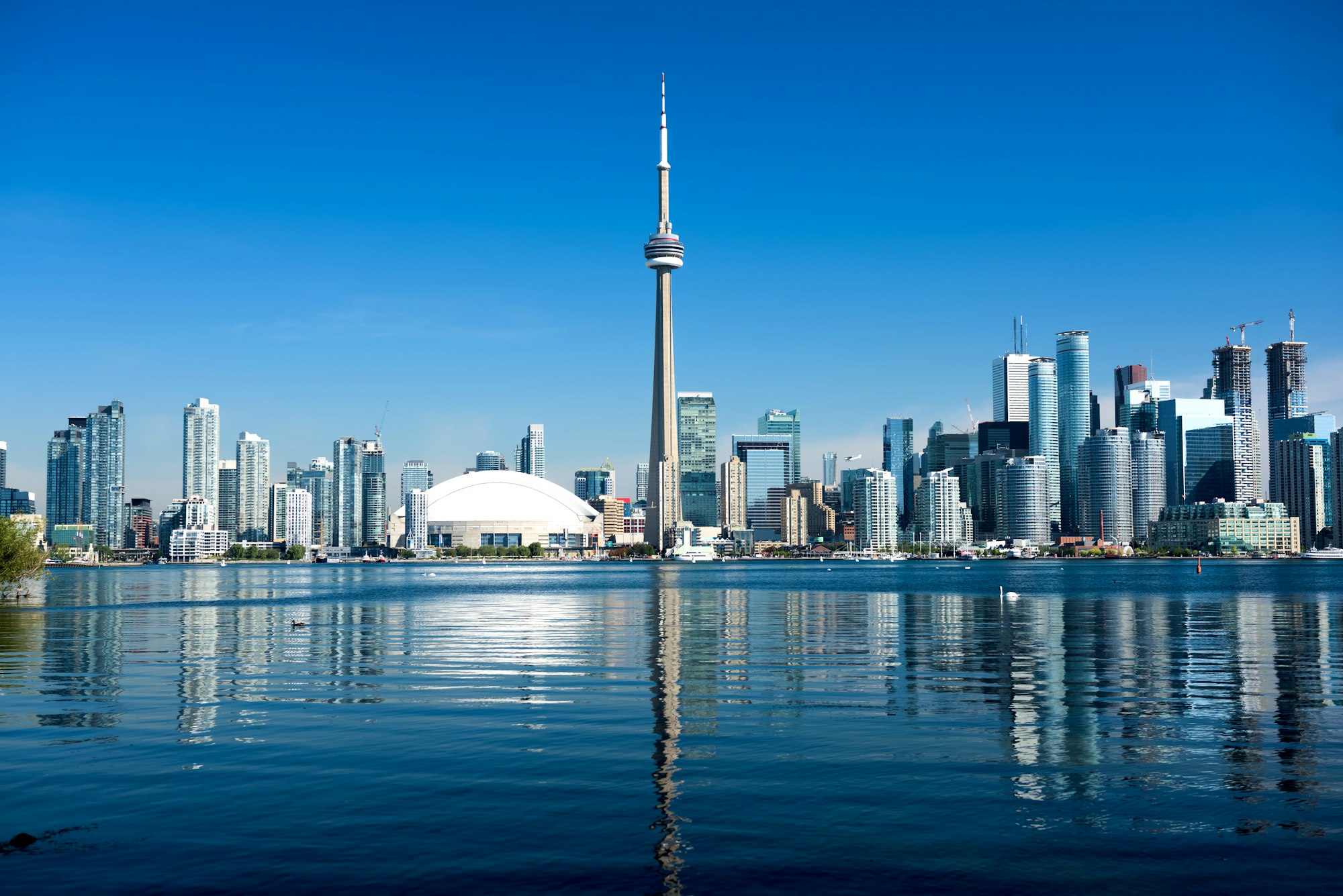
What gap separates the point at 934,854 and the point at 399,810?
31.9ft

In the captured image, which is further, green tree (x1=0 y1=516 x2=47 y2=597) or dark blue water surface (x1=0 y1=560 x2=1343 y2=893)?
green tree (x1=0 y1=516 x2=47 y2=597)

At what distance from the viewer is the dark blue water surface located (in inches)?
675

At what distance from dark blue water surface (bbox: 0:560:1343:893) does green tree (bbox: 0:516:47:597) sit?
133 ft

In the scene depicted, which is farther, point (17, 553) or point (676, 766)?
point (17, 553)

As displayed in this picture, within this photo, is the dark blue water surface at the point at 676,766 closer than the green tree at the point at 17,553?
Yes

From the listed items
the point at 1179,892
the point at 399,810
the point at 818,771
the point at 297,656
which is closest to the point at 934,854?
the point at 1179,892

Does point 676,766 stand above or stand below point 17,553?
below

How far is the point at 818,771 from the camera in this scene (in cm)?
2342

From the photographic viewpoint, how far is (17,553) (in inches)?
3588

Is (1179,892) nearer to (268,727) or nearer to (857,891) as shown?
(857,891)

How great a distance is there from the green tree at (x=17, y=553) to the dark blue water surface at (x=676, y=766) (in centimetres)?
4058

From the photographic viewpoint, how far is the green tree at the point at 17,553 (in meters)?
90.2

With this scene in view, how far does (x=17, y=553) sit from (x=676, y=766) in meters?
86.3

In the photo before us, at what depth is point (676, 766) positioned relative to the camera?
2405cm
